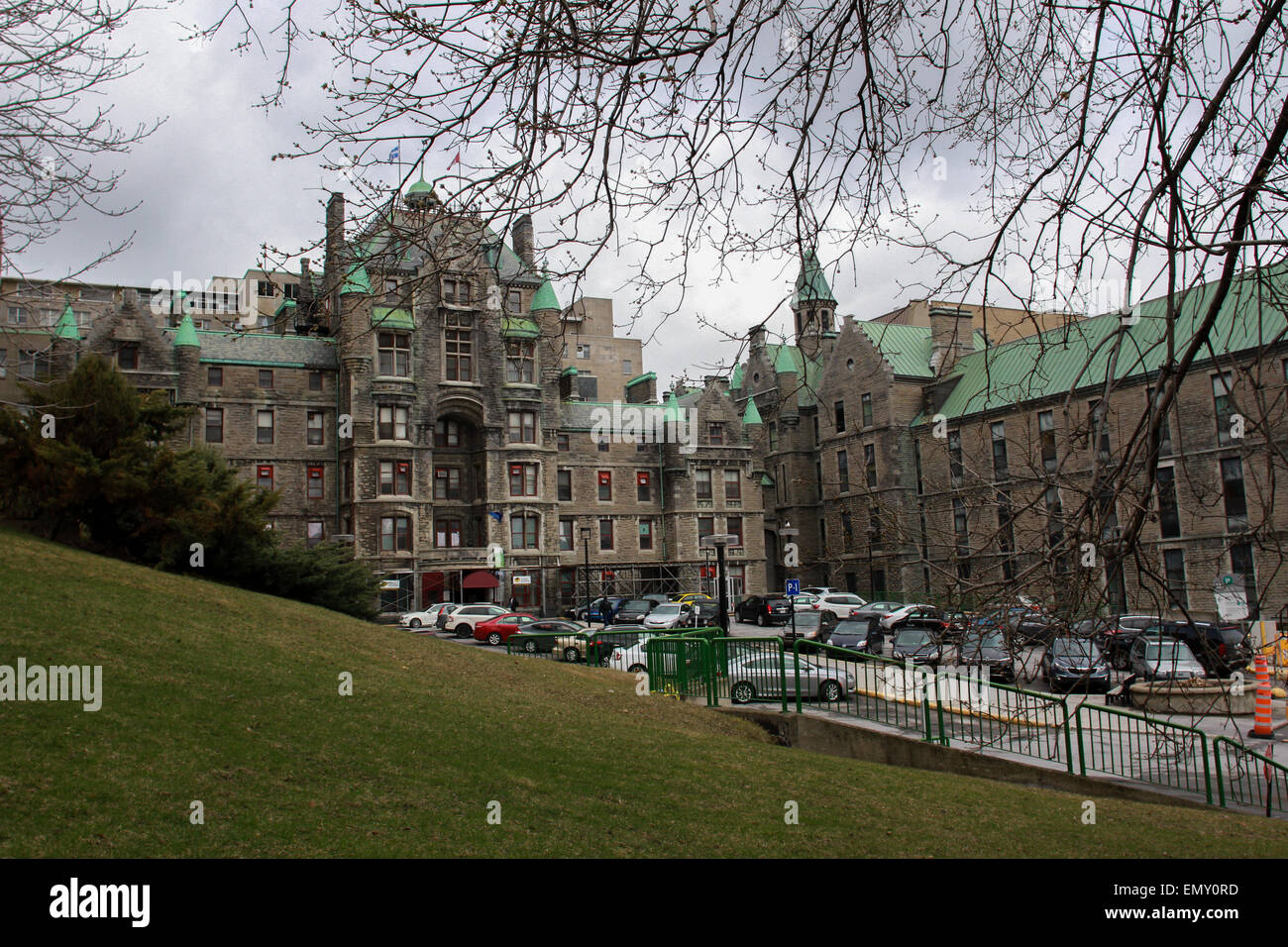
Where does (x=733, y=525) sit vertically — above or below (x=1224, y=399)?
above

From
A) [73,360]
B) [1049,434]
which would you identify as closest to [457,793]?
[1049,434]

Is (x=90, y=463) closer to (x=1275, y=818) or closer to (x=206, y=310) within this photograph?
(x=1275, y=818)

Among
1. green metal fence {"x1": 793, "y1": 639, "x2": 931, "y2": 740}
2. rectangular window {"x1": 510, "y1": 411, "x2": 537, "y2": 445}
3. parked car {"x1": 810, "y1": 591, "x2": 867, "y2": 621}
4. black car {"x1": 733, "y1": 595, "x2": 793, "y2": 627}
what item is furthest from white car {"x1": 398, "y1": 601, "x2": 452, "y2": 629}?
green metal fence {"x1": 793, "y1": 639, "x2": 931, "y2": 740}

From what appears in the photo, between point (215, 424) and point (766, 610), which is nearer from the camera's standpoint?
point (766, 610)

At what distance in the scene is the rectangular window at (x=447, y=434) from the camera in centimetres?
5356

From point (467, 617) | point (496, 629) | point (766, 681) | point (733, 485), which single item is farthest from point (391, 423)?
point (766, 681)

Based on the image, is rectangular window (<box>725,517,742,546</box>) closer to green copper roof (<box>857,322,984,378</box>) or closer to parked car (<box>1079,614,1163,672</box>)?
green copper roof (<box>857,322,984,378</box>)

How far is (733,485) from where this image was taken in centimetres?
6019

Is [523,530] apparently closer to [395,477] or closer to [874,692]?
[395,477]

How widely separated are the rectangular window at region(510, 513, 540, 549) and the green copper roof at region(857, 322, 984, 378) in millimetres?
23981

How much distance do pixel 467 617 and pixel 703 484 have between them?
2355cm

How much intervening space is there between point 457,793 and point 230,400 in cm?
4578

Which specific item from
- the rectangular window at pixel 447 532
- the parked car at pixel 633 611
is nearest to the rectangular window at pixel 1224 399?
the parked car at pixel 633 611

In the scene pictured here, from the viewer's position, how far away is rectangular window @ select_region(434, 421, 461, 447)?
5356cm
